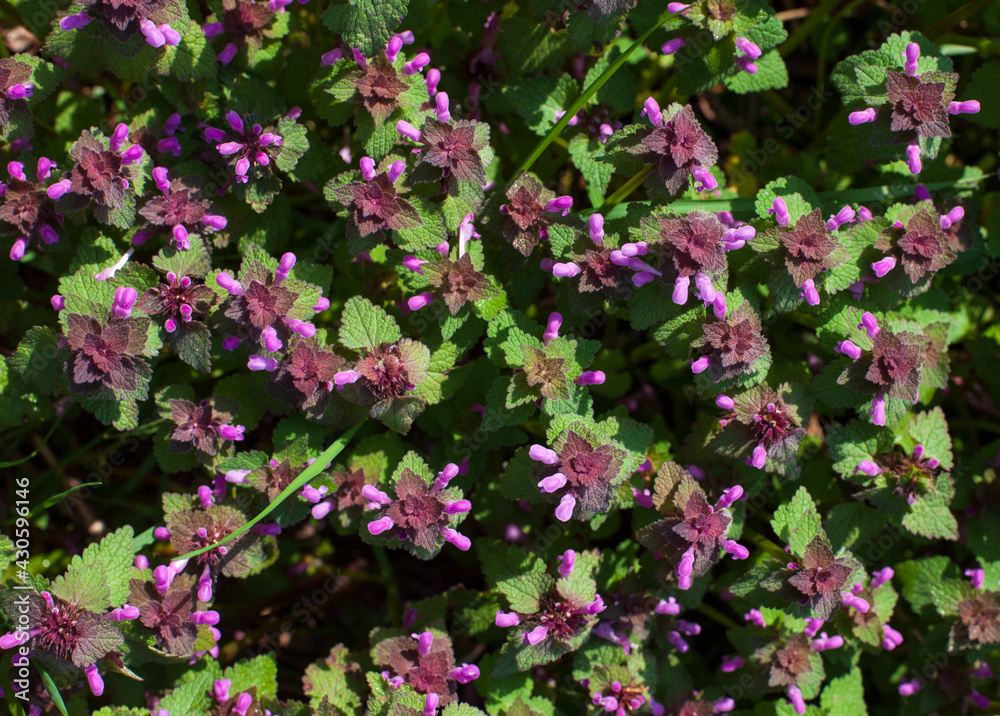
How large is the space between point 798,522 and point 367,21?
11.7 feet

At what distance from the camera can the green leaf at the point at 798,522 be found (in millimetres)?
4117

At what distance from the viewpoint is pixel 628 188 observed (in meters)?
4.38

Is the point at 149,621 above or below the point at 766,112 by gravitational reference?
below

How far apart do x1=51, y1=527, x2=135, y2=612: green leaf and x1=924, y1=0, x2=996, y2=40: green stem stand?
19.9 ft

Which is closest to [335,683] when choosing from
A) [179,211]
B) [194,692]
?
[194,692]

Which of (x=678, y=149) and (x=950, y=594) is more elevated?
(x=678, y=149)

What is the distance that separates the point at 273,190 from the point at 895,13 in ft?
16.0

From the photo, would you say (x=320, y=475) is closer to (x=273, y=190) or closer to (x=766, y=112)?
(x=273, y=190)

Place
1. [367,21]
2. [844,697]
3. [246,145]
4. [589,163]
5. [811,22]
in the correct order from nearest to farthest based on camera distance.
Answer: [367,21] < [246,145] < [589,163] < [844,697] < [811,22]

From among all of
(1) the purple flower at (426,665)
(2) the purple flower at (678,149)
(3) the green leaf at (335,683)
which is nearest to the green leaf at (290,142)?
(2) the purple flower at (678,149)

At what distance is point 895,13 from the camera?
559 centimetres

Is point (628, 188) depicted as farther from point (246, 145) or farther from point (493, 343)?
point (246, 145)

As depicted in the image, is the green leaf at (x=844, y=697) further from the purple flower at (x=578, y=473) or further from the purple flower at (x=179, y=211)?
the purple flower at (x=179, y=211)

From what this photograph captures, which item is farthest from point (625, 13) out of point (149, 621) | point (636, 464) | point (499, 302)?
point (149, 621)
